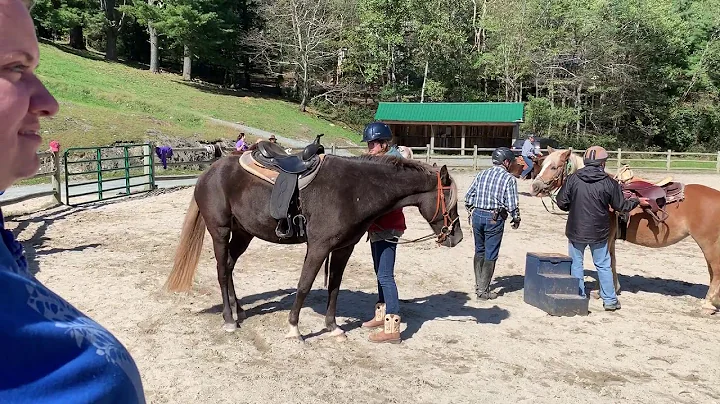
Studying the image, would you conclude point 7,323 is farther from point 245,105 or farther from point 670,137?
point 670,137

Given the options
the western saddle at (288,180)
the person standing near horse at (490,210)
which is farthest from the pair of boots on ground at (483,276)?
the western saddle at (288,180)

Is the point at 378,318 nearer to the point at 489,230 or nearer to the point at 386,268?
the point at 386,268

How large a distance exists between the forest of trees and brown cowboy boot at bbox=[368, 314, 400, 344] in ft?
102

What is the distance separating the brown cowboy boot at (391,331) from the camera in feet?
17.1

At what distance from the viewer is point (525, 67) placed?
35062mm

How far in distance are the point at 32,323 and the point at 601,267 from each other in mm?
6806

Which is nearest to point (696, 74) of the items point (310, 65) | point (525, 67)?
point (525, 67)

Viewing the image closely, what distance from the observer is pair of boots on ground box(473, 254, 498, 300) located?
269 inches

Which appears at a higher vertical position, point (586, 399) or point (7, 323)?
point (7, 323)

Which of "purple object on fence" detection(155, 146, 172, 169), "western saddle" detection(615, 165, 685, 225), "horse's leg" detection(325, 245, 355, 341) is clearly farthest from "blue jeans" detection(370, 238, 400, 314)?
"purple object on fence" detection(155, 146, 172, 169)

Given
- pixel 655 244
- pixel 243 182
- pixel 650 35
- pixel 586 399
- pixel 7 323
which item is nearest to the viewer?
pixel 7 323

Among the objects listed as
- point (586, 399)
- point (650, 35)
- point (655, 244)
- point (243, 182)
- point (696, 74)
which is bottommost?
point (586, 399)

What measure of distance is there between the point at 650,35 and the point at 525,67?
7.56 m

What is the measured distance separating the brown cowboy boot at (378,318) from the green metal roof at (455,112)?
2539 cm
